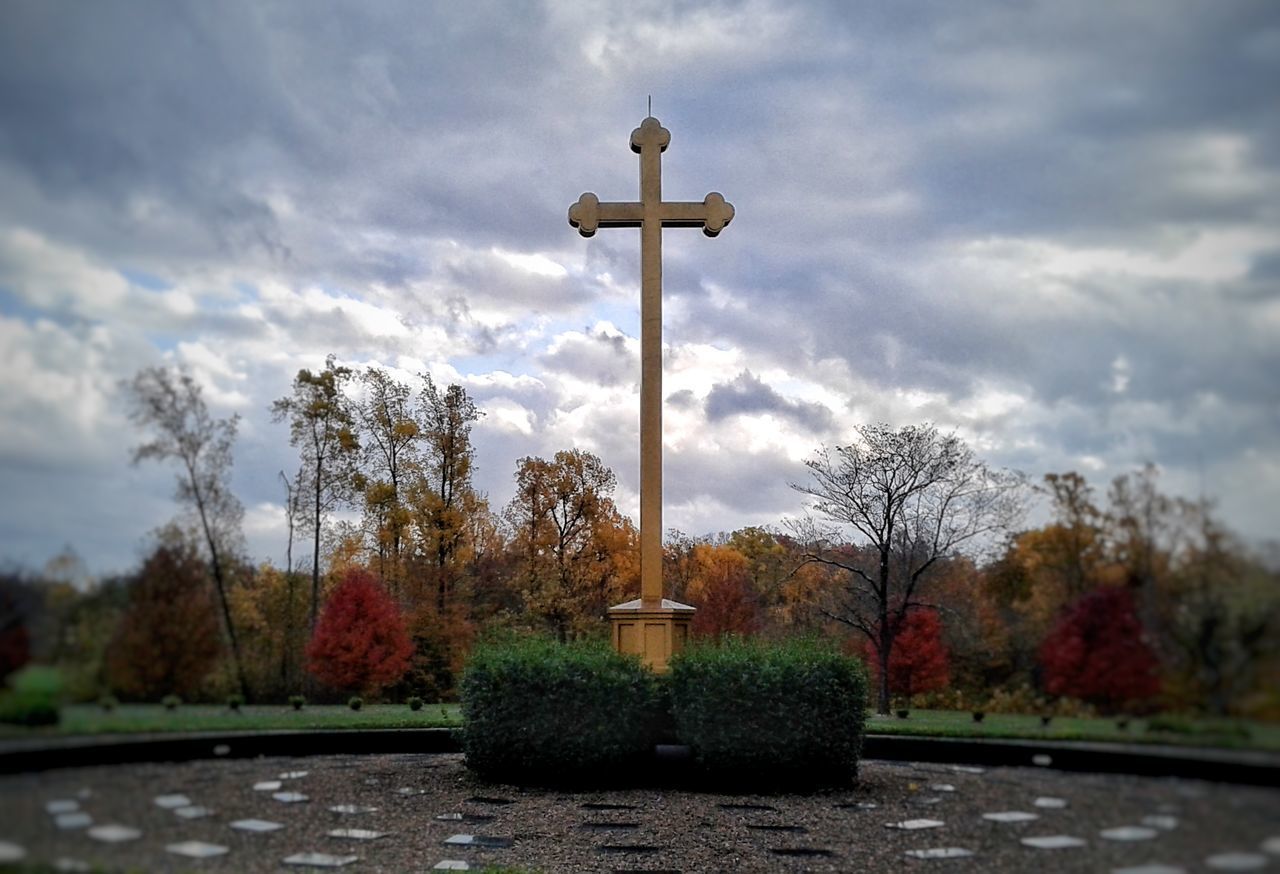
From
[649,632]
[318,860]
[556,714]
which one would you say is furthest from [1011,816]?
[649,632]

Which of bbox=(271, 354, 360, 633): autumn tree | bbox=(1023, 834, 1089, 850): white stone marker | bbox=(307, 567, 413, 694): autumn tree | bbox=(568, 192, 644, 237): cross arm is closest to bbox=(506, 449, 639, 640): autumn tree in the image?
bbox=(568, 192, 644, 237): cross arm

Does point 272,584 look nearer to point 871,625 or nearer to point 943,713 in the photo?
point 943,713

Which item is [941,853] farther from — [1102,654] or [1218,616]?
[1218,616]

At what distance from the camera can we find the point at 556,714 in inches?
364

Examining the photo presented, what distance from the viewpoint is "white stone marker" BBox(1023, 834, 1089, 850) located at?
3.36 metres

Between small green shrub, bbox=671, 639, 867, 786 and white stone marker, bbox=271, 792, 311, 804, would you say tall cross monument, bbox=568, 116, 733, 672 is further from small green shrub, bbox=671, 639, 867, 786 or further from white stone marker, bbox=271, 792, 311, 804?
white stone marker, bbox=271, 792, 311, 804

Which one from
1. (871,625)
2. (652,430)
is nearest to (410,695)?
(652,430)

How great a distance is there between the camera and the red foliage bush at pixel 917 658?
22.0 ft

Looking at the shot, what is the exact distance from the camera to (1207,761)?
113 inches

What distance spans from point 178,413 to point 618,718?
6.45 m

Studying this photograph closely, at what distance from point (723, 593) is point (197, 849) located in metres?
16.7

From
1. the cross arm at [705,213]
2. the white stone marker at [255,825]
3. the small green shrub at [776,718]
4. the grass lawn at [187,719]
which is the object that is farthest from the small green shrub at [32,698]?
the cross arm at [705,213]

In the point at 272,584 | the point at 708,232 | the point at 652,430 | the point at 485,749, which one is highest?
the point at 708,232

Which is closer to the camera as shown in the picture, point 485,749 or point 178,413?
point 178,413
